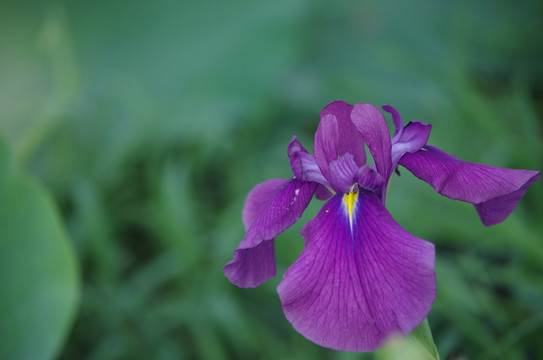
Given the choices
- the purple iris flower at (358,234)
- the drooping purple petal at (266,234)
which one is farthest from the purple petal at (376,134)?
the drooping purple petal at (266,234)

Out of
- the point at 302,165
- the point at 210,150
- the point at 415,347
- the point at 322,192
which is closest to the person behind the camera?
the point at 415,347

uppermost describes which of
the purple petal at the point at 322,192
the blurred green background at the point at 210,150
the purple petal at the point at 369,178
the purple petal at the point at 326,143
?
the purple petal at the point at 326,143

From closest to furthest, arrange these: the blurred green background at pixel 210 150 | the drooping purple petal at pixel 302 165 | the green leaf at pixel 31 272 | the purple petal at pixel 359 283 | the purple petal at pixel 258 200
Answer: the purple petal at pixel 359 283 → the drooping purple petal at pixel 302 165 → the purple petal at pixel 258 200 → the green leaf at pixel 31 272 → the blurred green background at pixel 210 150

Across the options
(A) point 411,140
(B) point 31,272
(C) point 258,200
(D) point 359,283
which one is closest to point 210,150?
(B) point 31,272

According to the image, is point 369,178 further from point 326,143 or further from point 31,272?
point 31,272

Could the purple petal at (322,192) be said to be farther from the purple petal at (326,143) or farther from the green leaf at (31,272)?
the green leaf at (31,272)

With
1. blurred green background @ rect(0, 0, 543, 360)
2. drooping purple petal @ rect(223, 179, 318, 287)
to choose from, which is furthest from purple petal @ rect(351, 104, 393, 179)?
blurred green background @ rect(0, 0, 543, 360)

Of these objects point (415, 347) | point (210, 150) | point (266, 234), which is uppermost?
point (266, 234)
